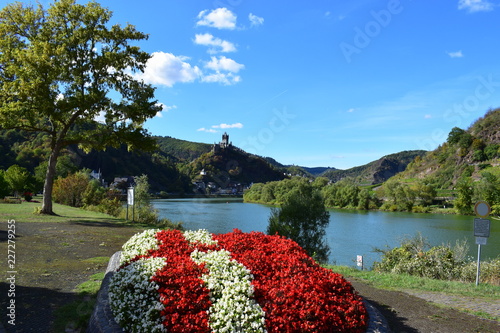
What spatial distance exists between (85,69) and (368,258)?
22.3 meters

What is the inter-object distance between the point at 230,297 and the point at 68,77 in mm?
18696

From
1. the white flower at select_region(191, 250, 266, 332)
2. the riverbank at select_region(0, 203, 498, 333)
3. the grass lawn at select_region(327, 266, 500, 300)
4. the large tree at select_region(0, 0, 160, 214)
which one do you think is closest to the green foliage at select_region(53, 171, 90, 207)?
the large tree at select_region(0, 0, 160, 214)

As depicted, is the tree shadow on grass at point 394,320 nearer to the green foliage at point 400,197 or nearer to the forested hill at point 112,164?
the forested hill at point 112,164

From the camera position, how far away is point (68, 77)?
1880cm

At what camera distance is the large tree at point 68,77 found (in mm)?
17781

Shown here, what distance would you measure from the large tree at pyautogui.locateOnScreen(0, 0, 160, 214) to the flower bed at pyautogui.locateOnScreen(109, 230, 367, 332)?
16.1 m

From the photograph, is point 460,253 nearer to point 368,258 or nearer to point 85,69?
point 368,258

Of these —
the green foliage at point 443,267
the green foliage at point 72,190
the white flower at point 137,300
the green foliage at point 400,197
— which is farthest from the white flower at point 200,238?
the green foliage at point 400,197

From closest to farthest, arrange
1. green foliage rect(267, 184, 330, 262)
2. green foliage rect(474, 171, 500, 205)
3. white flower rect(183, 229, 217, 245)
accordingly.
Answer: white flower rect(183, 229, 217, 245) → green foliage rect(267, 184, 330, 262) → green foliage rect(474, 171, 500, 205)

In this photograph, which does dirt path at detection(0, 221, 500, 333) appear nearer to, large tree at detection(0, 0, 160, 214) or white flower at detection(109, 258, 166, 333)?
white flower at detection(109, 258, 166, 333)

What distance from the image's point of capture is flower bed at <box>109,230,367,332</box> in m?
4.18

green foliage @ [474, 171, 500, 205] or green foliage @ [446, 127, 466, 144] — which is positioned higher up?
green foliage @ [446, 127, 466, 144]

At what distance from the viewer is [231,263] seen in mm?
5117

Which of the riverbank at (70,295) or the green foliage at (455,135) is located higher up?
the green foliage at (455,135)
